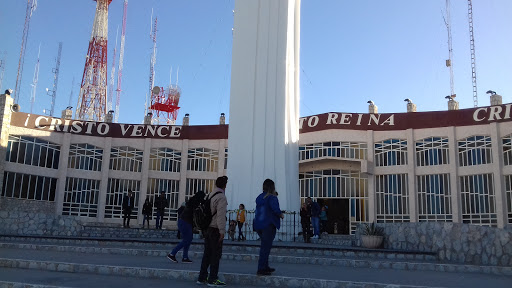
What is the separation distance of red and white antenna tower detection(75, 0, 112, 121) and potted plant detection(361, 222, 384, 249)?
136ft

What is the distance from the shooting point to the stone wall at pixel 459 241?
9.82 m

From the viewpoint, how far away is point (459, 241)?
1109cm

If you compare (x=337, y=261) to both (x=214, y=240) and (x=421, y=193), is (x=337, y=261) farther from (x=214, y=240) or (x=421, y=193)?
(x=421, y=193)

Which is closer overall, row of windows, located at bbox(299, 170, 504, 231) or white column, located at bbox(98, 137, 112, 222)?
row of windows, located at bbox(299, 170, 504, 231)

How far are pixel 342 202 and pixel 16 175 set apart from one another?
832 inches

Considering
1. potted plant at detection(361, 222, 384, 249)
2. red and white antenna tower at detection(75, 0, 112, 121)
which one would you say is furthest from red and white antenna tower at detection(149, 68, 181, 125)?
potted plant at detection(361, 222, 384, 249)

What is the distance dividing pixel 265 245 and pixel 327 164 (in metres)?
25.3

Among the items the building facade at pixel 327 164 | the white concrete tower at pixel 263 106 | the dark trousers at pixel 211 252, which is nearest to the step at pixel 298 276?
the dark trousers at pixel 211 252

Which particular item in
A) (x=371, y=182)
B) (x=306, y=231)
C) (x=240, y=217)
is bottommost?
(x=306, y=231)

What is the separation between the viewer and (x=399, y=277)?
776cm

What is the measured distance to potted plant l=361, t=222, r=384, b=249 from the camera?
14.7m

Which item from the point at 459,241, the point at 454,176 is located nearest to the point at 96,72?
the point at 454,176

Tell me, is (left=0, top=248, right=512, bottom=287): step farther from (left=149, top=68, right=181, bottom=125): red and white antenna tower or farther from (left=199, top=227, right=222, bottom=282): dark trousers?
(left=149, top=68, right=181, bottom=125): red and white antenna tower

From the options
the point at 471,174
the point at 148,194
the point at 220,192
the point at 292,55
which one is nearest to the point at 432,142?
the point at 471,174
